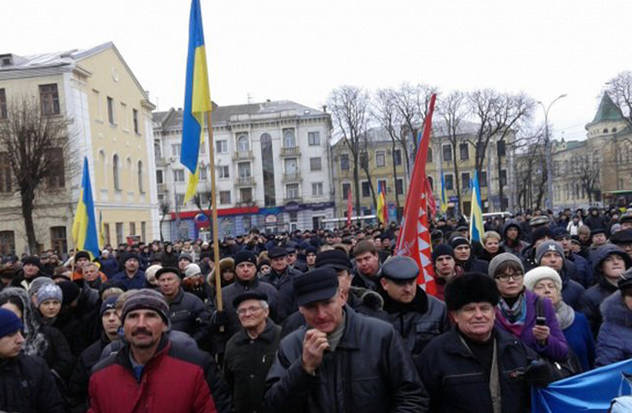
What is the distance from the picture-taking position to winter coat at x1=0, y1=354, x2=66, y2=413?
3510 mm

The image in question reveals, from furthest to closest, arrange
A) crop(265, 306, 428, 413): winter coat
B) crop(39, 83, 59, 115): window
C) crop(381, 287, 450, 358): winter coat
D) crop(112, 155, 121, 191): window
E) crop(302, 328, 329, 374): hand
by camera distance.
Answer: crop(112, 155, 121, 191): window → crop(39, 83, 59, 115): window → crop(381, 287, 450, 358): winter coat → crop(265, 306, 428, 413): winter coat → crop(302, 328, 329, 374): hand

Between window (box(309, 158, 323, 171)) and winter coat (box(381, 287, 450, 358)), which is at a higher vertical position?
window (box(309, 158, 323, 171))

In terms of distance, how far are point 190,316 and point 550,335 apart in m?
3.51

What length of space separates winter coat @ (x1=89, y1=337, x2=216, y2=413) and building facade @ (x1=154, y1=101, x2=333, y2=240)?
200ft

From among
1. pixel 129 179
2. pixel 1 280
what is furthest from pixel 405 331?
pixel 129 179

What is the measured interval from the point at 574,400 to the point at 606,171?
85399 millimetres

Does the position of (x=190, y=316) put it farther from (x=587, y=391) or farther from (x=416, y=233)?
(x=587, y=391)

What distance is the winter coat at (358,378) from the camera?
272 cm

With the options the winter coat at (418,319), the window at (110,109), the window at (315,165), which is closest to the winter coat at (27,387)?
the winter coat at (418,319)

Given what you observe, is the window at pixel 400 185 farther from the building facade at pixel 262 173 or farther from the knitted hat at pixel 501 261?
the knitted hat at pixel 501 261

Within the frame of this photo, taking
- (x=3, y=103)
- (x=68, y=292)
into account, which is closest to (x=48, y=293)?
(x=68, y=292)

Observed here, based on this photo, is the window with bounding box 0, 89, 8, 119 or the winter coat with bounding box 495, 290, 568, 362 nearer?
the winter coat with bounding box 495, 290, 568, 362

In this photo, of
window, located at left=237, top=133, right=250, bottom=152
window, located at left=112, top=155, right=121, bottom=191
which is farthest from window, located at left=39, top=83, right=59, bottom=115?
window, located at left=237, top=133, right=250, bottom=152

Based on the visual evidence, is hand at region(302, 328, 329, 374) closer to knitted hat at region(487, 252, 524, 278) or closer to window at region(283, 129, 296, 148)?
knitted hat at region(487, 252, 524, 278)
